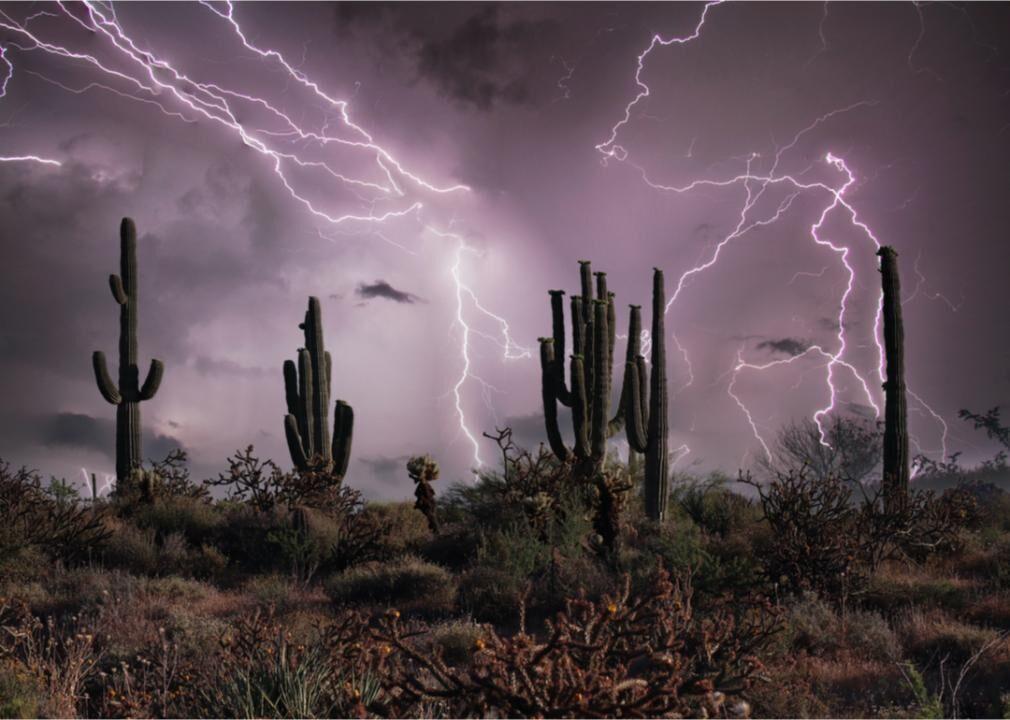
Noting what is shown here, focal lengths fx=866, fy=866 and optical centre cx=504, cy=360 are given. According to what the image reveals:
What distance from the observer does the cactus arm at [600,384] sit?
17.2 metres

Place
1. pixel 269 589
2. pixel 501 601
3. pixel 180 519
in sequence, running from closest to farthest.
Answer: pixel 501 601 < pixel 269 589 < pixel 180 519

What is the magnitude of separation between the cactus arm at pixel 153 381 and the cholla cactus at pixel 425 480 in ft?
24.0

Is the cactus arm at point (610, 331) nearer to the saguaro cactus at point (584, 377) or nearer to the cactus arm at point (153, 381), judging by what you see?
the saguaro cactus at point (584, 377)

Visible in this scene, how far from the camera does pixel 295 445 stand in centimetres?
1952

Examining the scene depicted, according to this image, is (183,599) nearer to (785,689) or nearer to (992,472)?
(785,689)

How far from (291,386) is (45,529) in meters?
6.65

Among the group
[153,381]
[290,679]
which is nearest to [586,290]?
[153,381]

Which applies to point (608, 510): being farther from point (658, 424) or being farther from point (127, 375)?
point (127, 375)

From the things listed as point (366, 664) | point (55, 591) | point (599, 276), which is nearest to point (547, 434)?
point (599, 276)

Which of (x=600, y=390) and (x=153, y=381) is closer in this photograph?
(x=600, y=390)

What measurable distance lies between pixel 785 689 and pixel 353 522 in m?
9.98

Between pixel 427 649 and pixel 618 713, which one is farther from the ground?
pixel 618 713

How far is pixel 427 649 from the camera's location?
9258mm

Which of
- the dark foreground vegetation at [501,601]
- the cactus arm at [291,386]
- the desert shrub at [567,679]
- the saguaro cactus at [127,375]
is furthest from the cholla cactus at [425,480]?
the desert shrub at [567,679]
